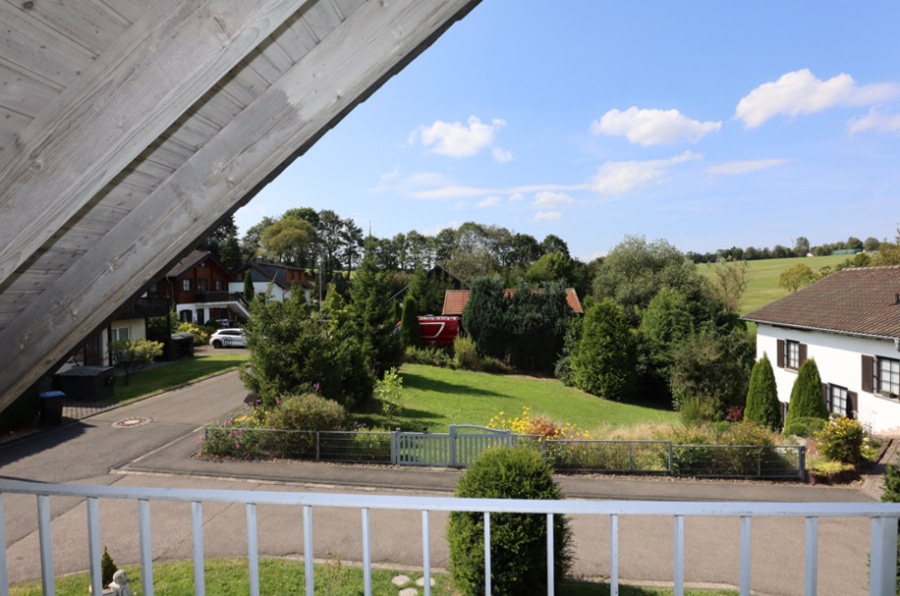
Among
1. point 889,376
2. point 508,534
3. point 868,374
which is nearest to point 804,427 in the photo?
point 889,376

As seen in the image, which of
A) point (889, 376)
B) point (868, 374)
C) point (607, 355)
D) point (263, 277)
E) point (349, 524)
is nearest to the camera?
point (349, 524)

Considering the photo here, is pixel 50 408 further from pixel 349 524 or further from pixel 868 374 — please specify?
pixel 868 374

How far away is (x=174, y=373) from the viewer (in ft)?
68.3

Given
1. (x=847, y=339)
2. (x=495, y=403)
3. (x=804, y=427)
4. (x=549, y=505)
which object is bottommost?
(x=495, y=403)

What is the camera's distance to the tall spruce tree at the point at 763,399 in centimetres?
1546

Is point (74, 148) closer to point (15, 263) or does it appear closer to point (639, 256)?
point (15, 263)

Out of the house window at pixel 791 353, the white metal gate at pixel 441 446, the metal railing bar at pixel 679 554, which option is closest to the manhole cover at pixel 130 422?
the white metal gate at pixel 441 446

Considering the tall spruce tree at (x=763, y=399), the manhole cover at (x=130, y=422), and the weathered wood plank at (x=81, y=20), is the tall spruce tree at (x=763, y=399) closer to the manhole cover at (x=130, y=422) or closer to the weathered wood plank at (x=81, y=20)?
the weathered wood plank at (x=81, y=20)

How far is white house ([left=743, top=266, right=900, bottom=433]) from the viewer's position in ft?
47.6

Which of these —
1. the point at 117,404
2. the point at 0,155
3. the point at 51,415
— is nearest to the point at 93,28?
the point at 0,155

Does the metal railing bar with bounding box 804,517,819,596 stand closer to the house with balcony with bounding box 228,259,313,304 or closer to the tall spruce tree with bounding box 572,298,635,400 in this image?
the tall spruce tree with bounding box 572,298,635,400

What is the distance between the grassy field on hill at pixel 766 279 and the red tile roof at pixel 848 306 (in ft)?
67.6

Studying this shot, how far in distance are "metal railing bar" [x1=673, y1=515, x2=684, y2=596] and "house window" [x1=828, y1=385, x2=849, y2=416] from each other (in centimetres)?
1892

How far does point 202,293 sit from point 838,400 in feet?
122
